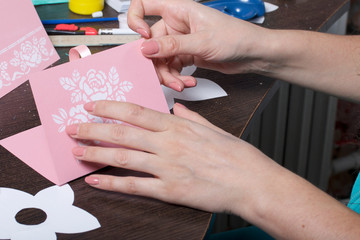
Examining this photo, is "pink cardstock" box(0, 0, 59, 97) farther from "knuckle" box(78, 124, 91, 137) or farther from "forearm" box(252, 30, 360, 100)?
"forearm" box(252, 30, 360, 100)

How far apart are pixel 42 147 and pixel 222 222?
1.18 m

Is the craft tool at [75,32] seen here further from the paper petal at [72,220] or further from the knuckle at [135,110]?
the paper petal at [72,220]

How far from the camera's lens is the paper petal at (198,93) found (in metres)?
0.88

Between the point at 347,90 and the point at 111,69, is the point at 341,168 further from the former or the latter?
the point at 111,69

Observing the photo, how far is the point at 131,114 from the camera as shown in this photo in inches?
27.1

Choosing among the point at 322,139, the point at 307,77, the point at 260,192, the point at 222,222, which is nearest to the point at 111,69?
the point at 260,192

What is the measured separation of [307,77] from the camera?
938 millimetres

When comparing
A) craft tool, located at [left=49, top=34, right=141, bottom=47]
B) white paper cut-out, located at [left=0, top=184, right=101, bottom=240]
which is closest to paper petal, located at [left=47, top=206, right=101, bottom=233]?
white paper cut-out, located at [left=0, top=184, right=101, bottom=240]

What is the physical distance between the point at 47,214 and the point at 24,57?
0.38 meters

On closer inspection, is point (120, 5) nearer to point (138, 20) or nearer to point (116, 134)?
point (138, 20)

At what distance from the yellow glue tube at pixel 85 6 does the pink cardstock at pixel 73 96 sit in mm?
398

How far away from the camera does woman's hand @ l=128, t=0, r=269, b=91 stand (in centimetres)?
81

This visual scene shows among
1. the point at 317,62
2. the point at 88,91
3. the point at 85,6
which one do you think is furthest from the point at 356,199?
the point at 85,6

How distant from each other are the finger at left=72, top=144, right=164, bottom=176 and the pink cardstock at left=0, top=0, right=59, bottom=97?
278mm
